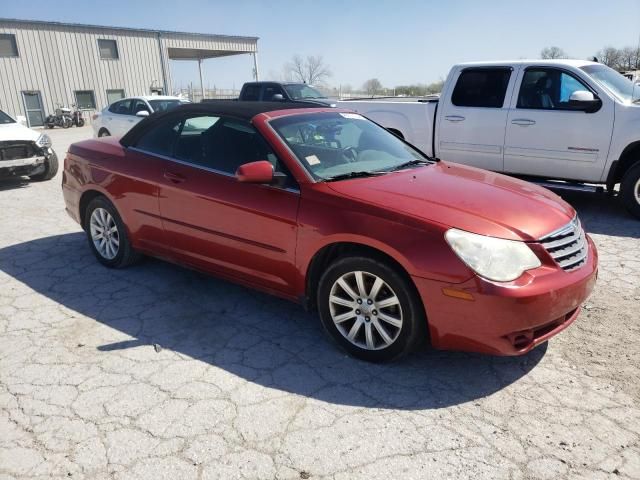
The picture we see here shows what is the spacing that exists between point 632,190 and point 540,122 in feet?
4.55

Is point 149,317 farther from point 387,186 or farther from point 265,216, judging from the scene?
point 387,186

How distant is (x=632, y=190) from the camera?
627 cm

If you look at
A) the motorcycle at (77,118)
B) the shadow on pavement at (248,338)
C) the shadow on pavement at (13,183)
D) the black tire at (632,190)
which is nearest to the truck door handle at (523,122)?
the black tire at (632,190)

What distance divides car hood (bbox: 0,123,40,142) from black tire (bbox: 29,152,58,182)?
49 cm

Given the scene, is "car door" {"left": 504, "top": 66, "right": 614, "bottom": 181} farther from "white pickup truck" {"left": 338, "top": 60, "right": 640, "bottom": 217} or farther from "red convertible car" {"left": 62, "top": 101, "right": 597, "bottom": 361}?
"red convertible car" {"left": 62, "top": 101, "right": 597, "bottom": 361}

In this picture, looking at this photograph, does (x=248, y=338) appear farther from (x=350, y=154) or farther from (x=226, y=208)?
(x=350, y=154)

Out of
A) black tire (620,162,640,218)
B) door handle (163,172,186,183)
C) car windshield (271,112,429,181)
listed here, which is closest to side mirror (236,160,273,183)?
car windshield (271,112,429,181)

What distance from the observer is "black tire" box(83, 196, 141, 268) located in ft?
15.7

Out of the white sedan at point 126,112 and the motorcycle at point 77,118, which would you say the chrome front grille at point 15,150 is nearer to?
the white sedan at point 126,112

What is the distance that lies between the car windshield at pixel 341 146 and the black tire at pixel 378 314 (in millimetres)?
705

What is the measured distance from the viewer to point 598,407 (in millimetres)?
2818

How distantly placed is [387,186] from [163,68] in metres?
33.6

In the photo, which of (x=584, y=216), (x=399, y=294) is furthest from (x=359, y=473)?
(x=584, y=216)

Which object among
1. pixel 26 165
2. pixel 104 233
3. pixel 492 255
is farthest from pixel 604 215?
pixel 26 165
